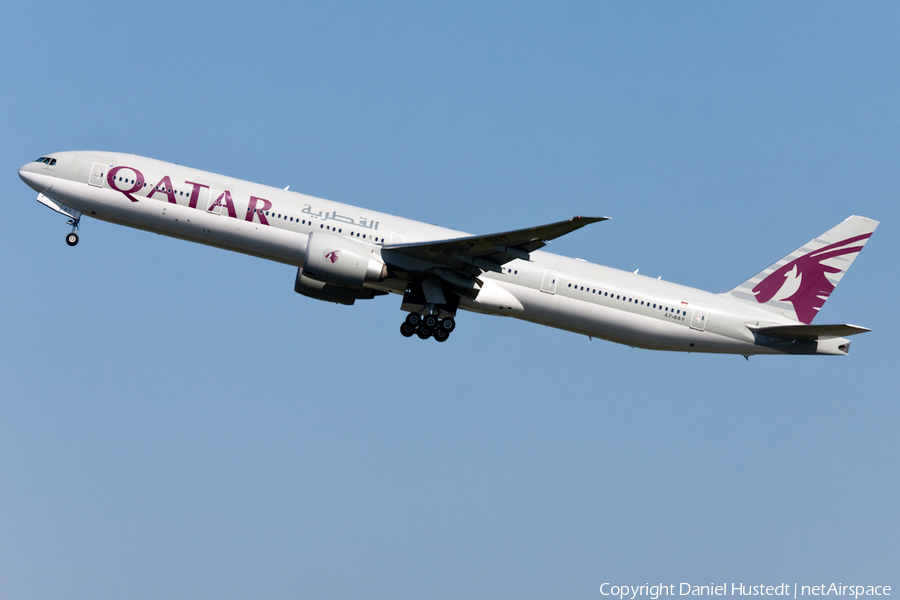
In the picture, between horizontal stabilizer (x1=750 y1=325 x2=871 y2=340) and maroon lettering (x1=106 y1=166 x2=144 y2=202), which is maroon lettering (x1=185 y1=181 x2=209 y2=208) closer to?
maroon lettering (x1=106 y1=166 x2=144 y2=202)

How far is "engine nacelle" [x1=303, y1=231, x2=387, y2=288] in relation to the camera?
3234cm

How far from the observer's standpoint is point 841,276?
1559 inches

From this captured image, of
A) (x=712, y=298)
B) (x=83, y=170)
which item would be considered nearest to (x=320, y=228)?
(x=83, y=170)

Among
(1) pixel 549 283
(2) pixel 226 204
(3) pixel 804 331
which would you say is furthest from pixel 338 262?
(3) pixel 804 331

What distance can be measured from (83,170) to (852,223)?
1180 inches

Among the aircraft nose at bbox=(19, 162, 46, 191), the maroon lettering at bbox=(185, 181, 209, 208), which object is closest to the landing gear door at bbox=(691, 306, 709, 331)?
the maroon lettering at bbox=(185, 181, 209, 208)

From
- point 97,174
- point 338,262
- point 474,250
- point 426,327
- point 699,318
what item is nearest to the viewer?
point 338,262

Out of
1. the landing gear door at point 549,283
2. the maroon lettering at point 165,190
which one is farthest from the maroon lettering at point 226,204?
the landing gear door at point 549,283

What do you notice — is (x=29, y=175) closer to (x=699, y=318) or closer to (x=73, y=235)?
(x=73, y=235)

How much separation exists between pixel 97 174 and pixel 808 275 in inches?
1082

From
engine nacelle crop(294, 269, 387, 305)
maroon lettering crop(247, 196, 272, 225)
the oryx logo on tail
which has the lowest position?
engine nacelle crop(294, 269, 387, 305)

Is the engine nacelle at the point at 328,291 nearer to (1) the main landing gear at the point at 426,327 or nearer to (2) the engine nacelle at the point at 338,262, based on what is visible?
(1) the main landing gear at the point at 426,327

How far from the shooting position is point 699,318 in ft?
120

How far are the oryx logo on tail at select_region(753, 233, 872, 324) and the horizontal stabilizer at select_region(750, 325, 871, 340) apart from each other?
2105 mm
